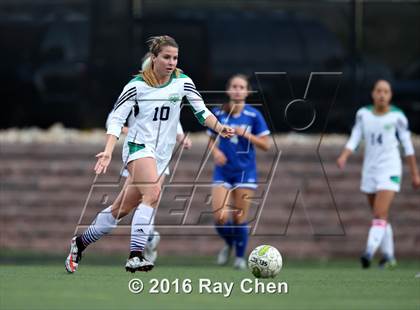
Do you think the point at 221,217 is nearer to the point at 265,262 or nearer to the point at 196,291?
the point at 265,262

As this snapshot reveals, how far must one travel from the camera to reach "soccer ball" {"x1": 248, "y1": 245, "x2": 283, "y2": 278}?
446 inches

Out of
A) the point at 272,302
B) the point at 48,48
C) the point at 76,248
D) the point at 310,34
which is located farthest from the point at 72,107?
the point at 272,302

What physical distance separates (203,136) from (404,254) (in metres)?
3.30

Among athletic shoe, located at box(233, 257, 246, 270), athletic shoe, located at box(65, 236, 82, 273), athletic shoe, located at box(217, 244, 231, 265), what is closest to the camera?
athletic shoe, located at box(65, 236, 82, 273)

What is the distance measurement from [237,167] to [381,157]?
178cm

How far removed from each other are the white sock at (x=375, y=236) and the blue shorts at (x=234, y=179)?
59.8 inches

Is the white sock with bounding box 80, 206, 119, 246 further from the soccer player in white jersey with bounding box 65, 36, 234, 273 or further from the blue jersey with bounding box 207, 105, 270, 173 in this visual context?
the blue jersey with bounding box 207, 105, 270, 173

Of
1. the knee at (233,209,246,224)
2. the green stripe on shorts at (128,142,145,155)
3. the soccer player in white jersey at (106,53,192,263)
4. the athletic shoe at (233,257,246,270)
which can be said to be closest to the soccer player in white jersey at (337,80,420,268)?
the knee at (233,209,246,224)

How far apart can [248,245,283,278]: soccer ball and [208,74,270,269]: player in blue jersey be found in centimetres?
306

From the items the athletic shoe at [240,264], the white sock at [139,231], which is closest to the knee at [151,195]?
the white sock at [139,231]

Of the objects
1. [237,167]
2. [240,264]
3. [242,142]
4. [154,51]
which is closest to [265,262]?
[154,51]

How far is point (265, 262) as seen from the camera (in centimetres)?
1136

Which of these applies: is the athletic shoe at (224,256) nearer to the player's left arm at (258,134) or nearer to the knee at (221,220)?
the knee at (221,220)

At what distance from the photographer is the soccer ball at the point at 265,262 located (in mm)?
11336
